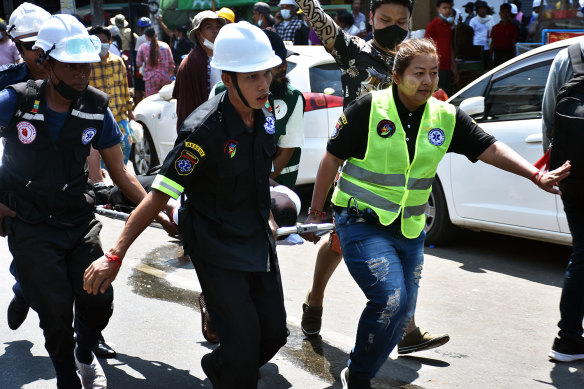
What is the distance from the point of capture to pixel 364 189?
402cm

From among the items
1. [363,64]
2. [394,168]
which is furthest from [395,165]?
[363,64]

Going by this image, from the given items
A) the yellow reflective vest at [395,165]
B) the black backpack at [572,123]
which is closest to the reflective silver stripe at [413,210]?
the yellow reflective vest at [395,165]

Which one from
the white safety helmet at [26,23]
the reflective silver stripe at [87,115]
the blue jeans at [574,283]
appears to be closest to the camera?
the reflective silver stripe at [87,115]

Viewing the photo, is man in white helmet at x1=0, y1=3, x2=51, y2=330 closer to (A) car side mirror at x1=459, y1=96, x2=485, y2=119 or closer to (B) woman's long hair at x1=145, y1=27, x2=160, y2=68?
(A) car side mirror at x1=459, y1=96, x2=485, y2=119

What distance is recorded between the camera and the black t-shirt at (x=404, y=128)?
3994mm

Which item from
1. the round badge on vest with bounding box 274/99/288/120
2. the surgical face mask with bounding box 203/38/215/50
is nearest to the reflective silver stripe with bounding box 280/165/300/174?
the round badge on vest with bounding box 274/99/288/120

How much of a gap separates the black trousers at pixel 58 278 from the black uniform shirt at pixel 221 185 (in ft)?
2.48

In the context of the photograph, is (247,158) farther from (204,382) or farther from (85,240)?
(204,382)

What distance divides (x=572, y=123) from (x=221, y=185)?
2082mm

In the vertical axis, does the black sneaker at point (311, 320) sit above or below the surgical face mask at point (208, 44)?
below

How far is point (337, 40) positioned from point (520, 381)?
7.47 ft

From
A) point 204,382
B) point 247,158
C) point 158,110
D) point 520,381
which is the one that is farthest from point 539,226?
point 158,110

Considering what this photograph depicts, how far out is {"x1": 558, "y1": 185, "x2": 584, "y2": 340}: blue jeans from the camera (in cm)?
465

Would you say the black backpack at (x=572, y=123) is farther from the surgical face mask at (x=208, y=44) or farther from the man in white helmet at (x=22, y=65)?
the surgical face mask at (x=208, y=44)
